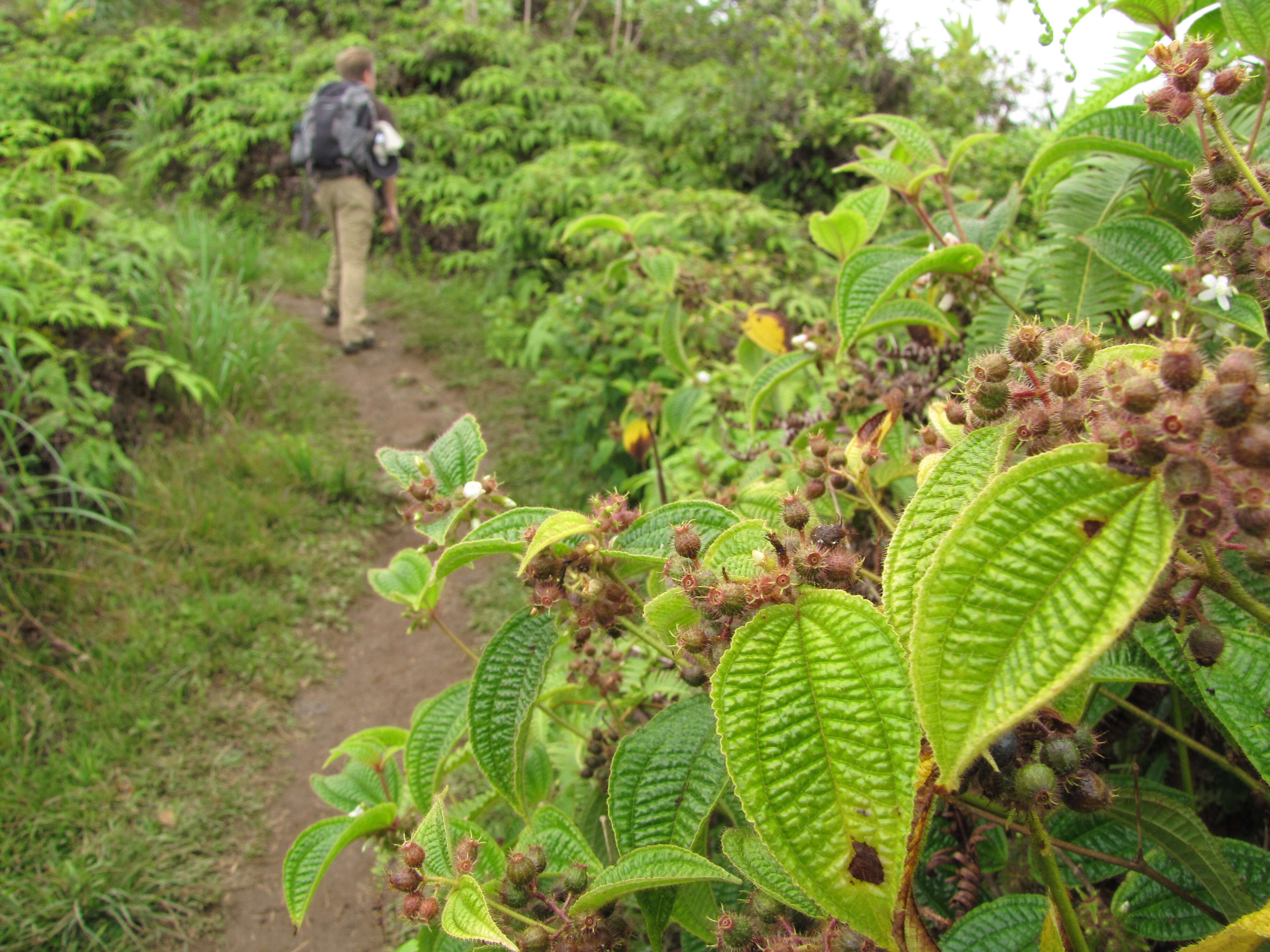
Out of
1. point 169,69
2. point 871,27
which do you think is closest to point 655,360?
point 871,27

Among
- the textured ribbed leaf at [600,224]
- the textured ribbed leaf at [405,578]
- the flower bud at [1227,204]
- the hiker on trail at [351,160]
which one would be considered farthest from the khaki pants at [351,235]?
the flower bud at [1227,204]

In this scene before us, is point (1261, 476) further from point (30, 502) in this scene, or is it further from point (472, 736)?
point (30, 502)

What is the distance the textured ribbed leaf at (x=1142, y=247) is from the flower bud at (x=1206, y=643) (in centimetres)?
54

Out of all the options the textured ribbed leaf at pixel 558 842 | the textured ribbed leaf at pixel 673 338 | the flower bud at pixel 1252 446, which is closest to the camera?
the flower bud at pixel 1252 446

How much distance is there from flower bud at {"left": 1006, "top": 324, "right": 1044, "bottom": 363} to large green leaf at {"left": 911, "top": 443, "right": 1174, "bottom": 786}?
116 millimetres

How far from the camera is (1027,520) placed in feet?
1.32

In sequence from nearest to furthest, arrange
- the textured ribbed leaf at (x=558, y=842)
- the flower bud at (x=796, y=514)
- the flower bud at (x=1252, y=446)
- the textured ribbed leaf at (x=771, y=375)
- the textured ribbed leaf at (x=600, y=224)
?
the flower bud at (x=1252, y=446) < the flower bud at (x=796, y=514) < the textured ribbed leaf at (x=558, y=842) < the textured ribbed leaf at (x=771, y=375) < the textured ribbed leaf at (x=600, y=224)

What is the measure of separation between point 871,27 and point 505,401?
3969 millimetres

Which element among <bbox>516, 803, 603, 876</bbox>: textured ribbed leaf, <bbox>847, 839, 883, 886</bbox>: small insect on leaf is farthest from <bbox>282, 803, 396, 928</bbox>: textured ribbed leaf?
<bbox>847, 839, 883, 886</bbox>: small insect on leaf

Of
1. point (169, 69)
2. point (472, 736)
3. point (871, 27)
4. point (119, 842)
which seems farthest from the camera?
point (169, 69)

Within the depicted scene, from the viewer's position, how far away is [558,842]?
0.81 m

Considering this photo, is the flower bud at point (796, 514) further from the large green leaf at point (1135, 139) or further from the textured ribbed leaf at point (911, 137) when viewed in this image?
the textured ribbed leaf at point (911, 137)

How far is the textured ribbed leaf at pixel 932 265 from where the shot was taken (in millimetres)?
866

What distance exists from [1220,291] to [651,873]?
0.73 metres
